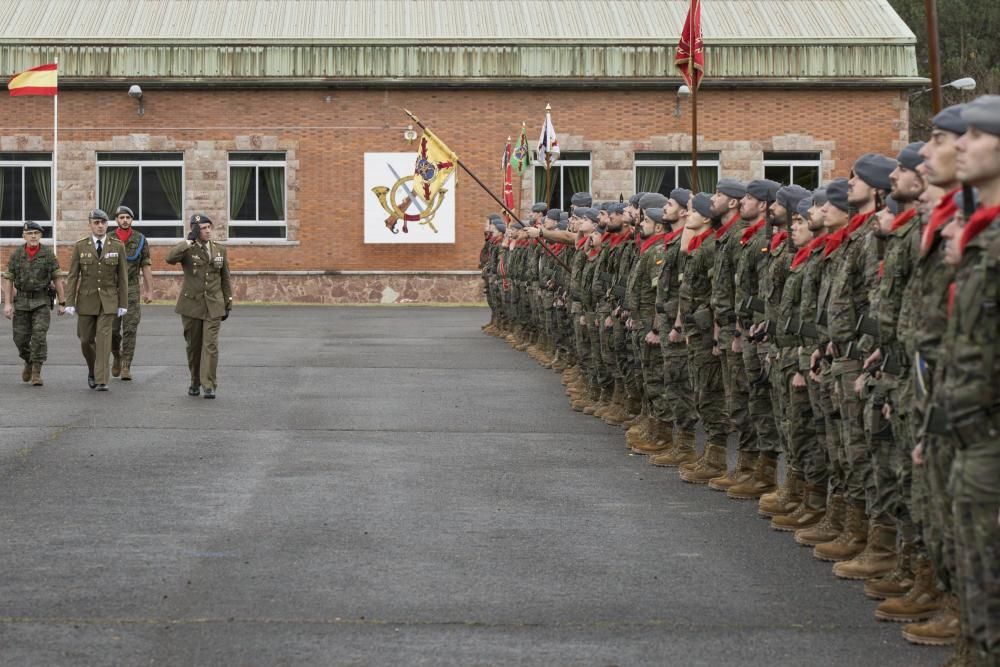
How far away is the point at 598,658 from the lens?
6363 mm

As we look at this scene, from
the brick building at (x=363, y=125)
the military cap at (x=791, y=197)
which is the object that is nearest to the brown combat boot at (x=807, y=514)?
the military cap at (x=791, y=197)

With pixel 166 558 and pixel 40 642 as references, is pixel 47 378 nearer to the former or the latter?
pixel 166 558

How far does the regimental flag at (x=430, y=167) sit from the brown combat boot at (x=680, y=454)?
34.9 feet

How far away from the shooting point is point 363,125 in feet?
125

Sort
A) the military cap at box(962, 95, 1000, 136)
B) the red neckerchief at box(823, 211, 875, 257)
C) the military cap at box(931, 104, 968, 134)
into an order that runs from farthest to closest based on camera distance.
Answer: the red neckerchief at box(823, 211, 875, 257), the military cap at box(931, 104, 968, 134), the military cap at box(962, 95, 1000, 136)

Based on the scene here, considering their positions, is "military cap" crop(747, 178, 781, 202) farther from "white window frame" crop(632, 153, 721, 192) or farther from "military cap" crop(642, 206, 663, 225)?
"white window frame" crop(632, 153, 721, 192)

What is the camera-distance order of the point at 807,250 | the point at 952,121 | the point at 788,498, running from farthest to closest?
1. the point at 788,498
2. the point at 807,250
3. the point at 952,121

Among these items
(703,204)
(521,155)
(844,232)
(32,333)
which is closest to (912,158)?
(844,232)

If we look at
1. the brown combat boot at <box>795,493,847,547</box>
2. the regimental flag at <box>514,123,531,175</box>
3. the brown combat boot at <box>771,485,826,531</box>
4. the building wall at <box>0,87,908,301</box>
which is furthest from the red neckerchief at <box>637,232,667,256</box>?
the building wall at <box>0,87,908,301</box>

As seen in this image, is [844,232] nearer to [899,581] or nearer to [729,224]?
[899,581]

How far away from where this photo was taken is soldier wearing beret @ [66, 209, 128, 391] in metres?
17.6

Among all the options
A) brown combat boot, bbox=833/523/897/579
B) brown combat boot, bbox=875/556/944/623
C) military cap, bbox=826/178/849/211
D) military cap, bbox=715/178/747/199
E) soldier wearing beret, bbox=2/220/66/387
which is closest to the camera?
brown combat boot, bbox=875/556/944/623

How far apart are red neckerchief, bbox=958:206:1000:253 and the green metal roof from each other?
3326cm

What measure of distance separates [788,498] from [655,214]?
401 cm
